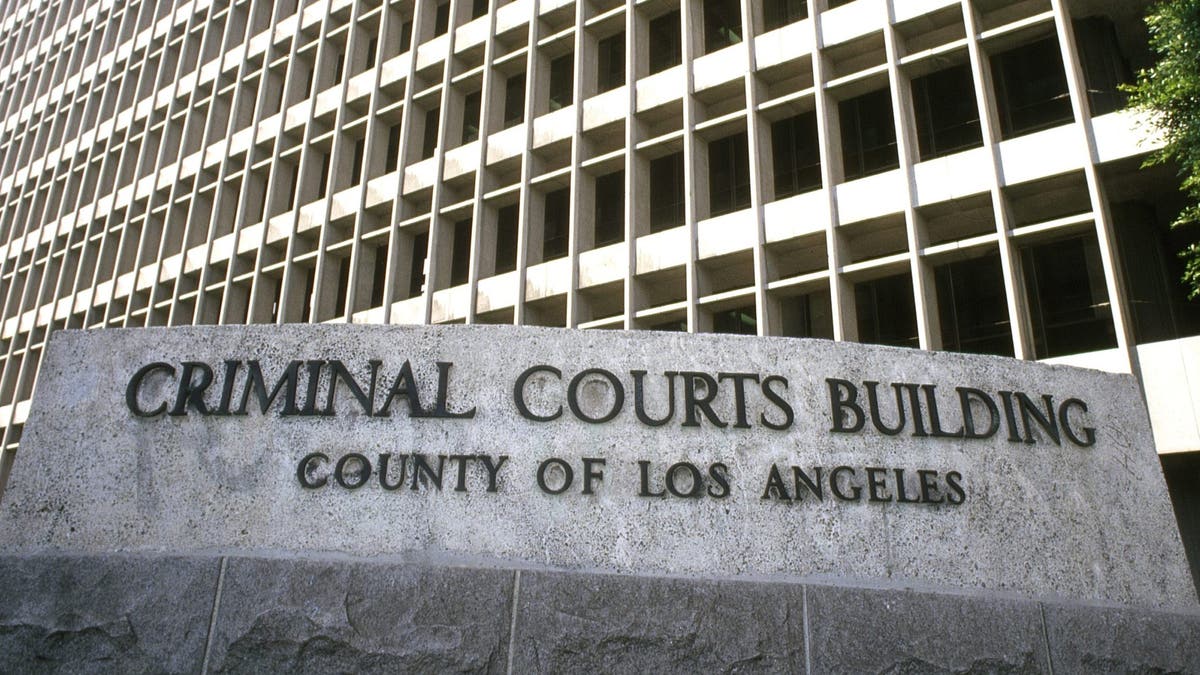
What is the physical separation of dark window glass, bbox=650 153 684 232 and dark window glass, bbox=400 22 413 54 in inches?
423

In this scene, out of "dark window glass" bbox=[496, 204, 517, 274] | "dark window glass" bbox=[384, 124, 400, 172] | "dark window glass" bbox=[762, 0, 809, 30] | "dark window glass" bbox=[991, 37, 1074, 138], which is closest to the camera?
"dark window glass" bbox=[991, 37, 1074, 138]

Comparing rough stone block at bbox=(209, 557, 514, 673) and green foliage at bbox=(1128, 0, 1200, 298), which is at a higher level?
green foliage at bbox=(1128, 0, 1200, 298)

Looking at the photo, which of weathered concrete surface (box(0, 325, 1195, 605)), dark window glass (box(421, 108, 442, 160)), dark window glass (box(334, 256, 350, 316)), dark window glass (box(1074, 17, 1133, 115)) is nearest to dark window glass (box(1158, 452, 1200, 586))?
dark window glass (box(1074, 17, 1133, 115))

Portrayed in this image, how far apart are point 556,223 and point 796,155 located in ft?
22.0

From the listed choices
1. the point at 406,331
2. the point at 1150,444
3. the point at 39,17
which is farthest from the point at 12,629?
the point at 39,17

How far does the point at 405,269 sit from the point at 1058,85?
1684cm

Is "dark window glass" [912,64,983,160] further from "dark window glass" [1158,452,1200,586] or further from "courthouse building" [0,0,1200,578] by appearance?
"dark window glass" [1158,452,1200,586]

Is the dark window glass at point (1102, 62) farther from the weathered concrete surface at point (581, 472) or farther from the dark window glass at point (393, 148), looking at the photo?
the dark window glass at point (393, 148)

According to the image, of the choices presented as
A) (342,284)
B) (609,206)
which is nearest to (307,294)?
(342,284)

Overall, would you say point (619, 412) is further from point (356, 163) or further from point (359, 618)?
point (356, 163)

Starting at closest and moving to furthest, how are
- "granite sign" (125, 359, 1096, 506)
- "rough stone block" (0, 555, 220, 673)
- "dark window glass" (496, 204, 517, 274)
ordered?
"rough stone block" (0, 555, 220, 673), "granite sign" (125, 359, 1096, 506), "dark window glass" (496, 204, 517, 274)

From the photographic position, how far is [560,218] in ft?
78.4

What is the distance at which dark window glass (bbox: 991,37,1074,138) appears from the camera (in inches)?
724

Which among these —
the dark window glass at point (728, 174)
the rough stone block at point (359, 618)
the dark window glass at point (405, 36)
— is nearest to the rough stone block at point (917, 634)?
the rough stone block at point (359, 618)
